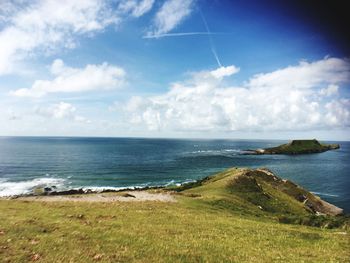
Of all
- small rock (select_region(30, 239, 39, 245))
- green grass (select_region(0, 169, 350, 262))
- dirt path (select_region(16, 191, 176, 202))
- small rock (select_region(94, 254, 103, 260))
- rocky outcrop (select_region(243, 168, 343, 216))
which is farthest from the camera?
rocky outcrop (select_region(243, 168, 343, 216))

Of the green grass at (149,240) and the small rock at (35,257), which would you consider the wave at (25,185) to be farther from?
the small rock at (35,257)

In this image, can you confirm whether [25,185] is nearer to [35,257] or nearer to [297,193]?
[297,193]

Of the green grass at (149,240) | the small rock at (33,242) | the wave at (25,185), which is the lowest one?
the wave at (25,185)

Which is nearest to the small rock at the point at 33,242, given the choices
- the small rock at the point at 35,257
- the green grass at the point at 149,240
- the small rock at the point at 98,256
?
the green grass at the point at 149,240

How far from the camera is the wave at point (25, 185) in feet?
294

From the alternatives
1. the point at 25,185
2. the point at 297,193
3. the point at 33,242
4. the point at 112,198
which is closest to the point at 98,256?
the point at 33,242

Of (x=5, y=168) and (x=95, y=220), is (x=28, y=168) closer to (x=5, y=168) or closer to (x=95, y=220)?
(x=5, y=168)

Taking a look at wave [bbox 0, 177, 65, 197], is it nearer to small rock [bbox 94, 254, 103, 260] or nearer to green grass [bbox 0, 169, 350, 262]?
green grass [bbox 0, 169, 350, 262]

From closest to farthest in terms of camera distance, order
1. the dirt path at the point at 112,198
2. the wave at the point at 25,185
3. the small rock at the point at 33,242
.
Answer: the small rock at the point at 33,242, the dirt path at the point at 112,198, the wave at the point at 25,185

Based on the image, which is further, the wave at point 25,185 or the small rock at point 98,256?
the wave at point 25,185

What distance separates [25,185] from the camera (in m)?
101

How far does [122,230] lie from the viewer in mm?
24219

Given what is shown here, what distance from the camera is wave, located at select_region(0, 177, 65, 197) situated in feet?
294

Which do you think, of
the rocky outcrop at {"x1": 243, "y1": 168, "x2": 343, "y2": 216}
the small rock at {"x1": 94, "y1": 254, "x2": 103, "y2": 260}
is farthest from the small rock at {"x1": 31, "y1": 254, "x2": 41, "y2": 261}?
the rocky outcrop at {"x1": 243, "y1": 168, "x2": 343, "y2": 216}
